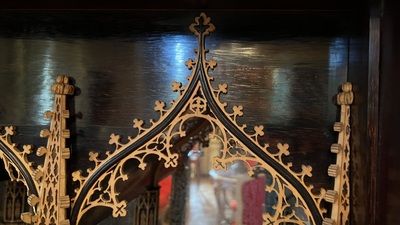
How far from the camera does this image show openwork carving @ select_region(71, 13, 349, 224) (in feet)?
2.88

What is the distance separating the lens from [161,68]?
95 centimetres

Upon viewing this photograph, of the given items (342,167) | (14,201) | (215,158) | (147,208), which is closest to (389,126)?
(342,167)

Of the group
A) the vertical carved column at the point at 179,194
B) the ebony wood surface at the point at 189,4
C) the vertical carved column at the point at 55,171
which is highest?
the ebony wood surface at the point at 189,4

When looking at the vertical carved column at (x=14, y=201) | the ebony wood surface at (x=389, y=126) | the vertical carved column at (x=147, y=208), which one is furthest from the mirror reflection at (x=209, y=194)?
the ebony wood surface at (x=389, y=126)

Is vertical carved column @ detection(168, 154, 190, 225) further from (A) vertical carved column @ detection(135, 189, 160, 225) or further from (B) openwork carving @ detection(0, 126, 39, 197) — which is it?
(B) openwork carving @ detection(0, 126, 39, 197)

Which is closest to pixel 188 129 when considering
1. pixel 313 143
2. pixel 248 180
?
pixel 313 143

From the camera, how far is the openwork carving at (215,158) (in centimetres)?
88

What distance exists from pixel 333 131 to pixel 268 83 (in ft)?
0.61

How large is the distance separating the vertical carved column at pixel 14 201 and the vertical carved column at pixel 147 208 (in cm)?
45

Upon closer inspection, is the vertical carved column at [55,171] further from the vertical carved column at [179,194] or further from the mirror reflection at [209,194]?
the vertical carved column at [179,194]

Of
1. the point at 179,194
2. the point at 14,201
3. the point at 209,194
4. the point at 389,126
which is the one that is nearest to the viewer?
the point at 389,126

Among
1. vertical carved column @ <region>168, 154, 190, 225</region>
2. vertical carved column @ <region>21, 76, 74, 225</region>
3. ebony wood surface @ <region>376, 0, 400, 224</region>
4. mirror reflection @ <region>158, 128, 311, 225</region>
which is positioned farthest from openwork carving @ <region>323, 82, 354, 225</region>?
vertical carved column @ <region>168, 154, 190, 225</region>

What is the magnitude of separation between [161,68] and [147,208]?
79 cm

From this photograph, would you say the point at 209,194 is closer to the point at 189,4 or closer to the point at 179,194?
the point at 179,194
